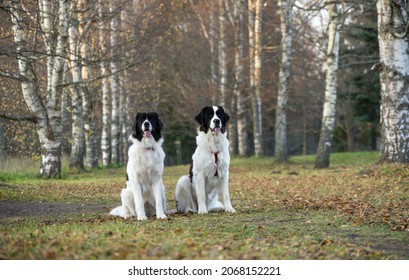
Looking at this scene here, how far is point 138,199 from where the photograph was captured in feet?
36.1

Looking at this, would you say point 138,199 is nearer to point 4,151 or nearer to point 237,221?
point 237,221

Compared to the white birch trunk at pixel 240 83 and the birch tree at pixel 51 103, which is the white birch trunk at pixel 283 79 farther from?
the birch tree at pixel 51 103

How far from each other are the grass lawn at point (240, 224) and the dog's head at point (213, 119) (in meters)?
1.49

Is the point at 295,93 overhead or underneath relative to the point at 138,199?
overhead

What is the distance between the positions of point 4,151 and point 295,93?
26871mm

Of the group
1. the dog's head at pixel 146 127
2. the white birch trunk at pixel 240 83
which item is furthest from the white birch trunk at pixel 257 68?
the dog's head at pixel 146 127

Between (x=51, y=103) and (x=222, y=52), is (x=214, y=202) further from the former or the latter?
(x=222, y=52)

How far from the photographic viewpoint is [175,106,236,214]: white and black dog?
38.3ft

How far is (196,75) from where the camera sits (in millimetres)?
45938

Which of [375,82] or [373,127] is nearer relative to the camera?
[375,82]

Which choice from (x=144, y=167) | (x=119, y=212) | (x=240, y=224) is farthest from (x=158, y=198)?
(x=240, y=224)

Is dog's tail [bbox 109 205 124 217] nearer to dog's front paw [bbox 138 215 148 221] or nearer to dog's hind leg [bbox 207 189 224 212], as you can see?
dog's front paw [bbox 138 215 148 221]

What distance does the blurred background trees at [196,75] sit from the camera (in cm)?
2803

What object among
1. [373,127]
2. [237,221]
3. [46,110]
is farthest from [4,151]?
[373,127]
